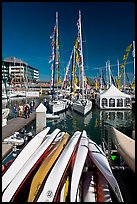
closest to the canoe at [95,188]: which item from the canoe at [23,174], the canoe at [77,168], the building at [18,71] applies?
the canoe at [77,168]

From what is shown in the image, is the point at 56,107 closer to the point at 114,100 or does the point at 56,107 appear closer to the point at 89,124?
the point at 89,124

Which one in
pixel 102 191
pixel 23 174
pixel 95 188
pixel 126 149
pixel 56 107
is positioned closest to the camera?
pixel 23 174

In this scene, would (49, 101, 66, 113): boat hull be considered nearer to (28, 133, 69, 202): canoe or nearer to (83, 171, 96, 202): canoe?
(28, 133, 69, 202): canoe

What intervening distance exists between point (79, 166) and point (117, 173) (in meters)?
2.20

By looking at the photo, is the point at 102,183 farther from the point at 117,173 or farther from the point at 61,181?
the point at 117,173

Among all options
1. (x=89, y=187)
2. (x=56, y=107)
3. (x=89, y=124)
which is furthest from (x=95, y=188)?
(x=56, y=107)

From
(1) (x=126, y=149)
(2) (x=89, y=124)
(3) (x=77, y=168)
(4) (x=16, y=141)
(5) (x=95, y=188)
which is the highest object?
(1) (x=126, y=149)

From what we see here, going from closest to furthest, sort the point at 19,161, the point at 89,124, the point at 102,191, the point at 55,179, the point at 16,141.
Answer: the point at 55,179, the point at 102,191, the point at 19,161, the point at 16,141, the point at 89,124

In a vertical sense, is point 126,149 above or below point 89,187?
above

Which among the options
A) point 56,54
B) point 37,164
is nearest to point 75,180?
point 37,164

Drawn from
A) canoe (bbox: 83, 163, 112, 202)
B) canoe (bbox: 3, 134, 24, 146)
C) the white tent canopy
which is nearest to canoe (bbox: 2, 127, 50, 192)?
canoe (bbox: 83, 163, 112, 202)

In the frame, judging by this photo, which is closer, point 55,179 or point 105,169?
point 55,179

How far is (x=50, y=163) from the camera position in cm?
462

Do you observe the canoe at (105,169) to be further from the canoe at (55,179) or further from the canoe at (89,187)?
the canoe at (55,179)
